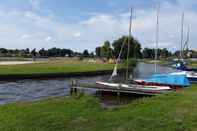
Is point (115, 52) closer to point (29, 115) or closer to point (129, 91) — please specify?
point (129, 91)

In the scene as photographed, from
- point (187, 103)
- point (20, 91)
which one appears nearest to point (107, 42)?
point (20, 91)

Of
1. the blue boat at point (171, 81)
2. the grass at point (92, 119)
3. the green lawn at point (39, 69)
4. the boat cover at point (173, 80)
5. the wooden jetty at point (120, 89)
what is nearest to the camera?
the grass at point (92, 119)

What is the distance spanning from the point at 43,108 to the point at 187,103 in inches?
368

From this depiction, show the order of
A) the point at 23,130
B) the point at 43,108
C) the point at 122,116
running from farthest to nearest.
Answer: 1. the point at 43,108
2. the point at 122,116
3. the point at 23,130

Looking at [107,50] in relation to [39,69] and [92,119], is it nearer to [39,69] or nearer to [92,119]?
[39,69]

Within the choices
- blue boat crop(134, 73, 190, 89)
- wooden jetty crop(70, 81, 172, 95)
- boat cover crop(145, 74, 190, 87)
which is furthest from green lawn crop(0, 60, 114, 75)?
boat cover crop(145, 74, 190, 87)

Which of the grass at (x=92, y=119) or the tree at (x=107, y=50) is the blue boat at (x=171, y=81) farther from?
the tree at (x=107, y=50)

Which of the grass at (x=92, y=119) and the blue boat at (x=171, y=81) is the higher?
the grass at (x=92, y=119)

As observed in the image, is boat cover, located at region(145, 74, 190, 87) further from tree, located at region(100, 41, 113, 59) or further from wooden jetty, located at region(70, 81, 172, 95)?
tree, located at region(100, 41, 113, 59)

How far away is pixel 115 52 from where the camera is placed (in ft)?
493

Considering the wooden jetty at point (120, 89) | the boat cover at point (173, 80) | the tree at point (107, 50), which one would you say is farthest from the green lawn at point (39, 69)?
the tree at point (107, 50)

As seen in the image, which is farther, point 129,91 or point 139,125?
point 129,91

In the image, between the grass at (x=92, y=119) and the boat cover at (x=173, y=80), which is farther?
the boat cover at (x=173, y=80)

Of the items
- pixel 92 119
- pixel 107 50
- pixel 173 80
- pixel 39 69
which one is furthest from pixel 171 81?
pixel 107 50
